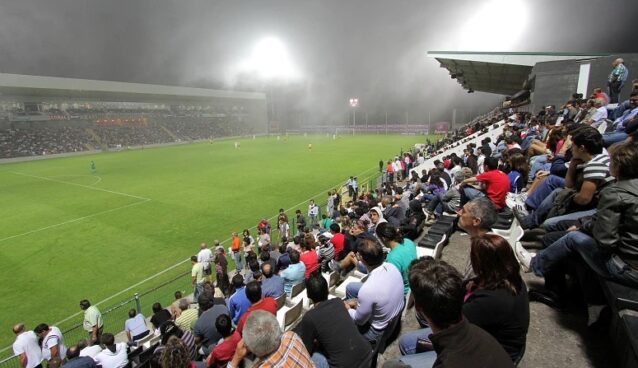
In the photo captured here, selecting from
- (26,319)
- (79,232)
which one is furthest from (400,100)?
(26,319)

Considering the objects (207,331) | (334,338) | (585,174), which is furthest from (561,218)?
(207,331)

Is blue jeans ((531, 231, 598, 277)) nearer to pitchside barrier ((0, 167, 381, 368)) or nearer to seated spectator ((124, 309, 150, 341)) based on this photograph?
seated spectator ((124, 309, 150, 341))

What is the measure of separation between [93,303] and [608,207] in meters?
11.8

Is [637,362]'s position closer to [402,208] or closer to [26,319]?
[402,208]

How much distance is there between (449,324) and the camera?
2016 millimetres

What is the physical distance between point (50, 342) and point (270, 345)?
20.3 ft

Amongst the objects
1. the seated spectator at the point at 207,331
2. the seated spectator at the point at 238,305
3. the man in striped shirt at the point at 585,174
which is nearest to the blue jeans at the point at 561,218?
the man in striped shirt at the point at 585,174

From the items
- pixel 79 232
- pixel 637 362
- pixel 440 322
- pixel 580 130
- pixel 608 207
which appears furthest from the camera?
pixel 79 232

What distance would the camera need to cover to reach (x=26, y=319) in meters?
9.27

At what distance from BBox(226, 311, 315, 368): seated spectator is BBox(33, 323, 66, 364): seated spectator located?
5993 mm

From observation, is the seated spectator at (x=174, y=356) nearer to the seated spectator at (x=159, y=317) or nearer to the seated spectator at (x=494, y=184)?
the seated spectator at (x=159, y=317)

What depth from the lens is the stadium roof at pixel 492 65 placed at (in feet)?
79.6

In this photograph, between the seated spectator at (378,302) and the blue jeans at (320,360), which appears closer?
the blue jeans at (320,360)

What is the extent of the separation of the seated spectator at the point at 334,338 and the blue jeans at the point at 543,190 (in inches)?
154
